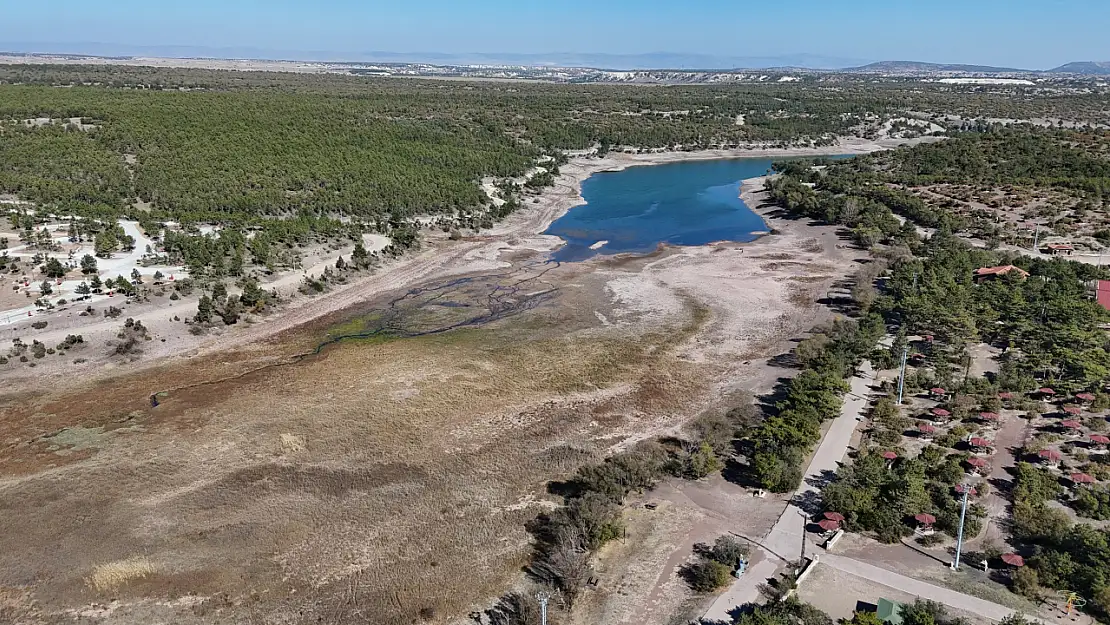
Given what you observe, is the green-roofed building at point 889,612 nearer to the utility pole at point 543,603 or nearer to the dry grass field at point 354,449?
the dry grass field at point 354,449

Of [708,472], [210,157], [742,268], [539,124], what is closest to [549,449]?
[708,472]

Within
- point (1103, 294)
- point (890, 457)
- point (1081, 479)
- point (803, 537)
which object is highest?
point (1103, 294)

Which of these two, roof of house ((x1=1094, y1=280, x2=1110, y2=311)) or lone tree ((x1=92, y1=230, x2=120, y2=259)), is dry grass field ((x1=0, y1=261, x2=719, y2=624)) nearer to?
lone tree ((x1=92, y1=230, x2=120, y2=259))

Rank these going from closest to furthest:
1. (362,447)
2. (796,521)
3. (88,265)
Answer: (796,521), (362,447), (88,265)

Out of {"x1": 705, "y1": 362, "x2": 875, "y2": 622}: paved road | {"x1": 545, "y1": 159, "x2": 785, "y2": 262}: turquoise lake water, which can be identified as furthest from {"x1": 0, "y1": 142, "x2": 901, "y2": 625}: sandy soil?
{"x1": 545, "y1": 159, "x2": 785, "y2": 262}: turquoise lake water

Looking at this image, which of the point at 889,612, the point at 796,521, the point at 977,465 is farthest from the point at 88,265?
the point at 977,465

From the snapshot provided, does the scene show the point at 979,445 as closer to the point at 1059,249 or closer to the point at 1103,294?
the point at 1103,294

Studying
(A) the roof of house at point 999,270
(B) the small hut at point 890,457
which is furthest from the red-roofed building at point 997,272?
(B) the small hut at point 890,457
